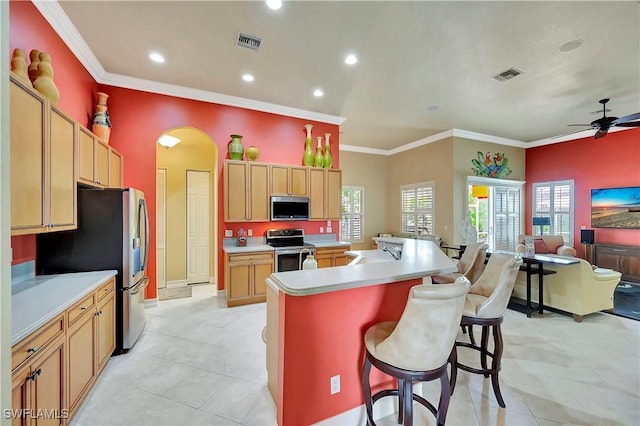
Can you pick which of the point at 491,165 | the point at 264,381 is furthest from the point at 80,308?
the point at 491,165

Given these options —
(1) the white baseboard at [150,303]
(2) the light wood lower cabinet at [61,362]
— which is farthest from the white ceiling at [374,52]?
(1) the white baseboard at [150,303]

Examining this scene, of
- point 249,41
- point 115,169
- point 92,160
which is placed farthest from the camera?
point 115,169

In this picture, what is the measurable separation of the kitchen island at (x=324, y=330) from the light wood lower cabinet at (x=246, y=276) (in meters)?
2.31

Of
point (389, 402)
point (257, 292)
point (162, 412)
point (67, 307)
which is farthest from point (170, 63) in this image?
point (389, 402)

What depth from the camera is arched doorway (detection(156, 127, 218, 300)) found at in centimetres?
546

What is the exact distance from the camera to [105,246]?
106 inches

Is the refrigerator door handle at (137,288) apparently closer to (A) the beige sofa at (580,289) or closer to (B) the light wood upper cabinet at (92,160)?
(B) the light wood upper cabinet at (92,160)

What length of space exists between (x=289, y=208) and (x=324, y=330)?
10.6 feet

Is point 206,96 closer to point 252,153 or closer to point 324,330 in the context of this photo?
point 252,153

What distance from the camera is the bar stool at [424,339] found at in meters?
1.39

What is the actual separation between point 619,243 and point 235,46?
828cm

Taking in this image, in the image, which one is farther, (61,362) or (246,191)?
(246,191)

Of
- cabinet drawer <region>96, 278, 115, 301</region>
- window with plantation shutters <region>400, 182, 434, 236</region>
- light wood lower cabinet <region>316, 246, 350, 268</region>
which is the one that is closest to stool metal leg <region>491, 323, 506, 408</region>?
light wood lower cabinet <region>316, 246, 350, 268</region>

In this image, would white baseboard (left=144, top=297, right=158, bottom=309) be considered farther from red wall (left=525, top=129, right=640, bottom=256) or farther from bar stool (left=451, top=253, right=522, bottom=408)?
red wall (left=525, top=129, right=640, bottom=256)
